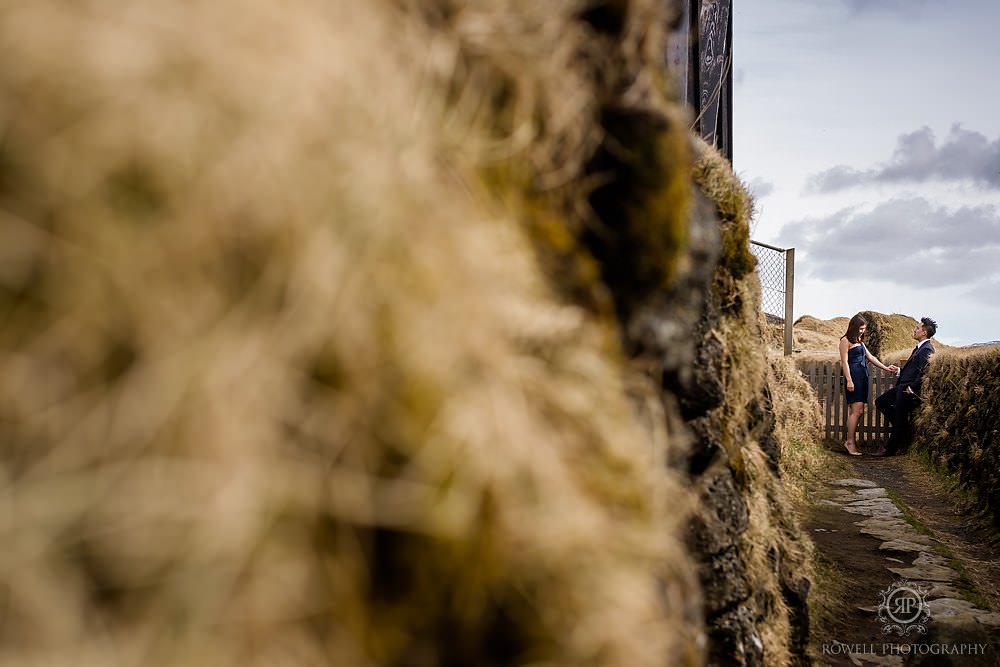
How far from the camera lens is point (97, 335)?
621 millimetres

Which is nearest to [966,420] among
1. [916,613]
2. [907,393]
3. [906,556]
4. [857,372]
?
[857,372]

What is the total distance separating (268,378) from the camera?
2.24 ft

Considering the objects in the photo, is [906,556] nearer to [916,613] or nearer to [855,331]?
[916,613]

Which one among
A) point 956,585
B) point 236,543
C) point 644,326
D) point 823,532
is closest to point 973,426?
point 823,532

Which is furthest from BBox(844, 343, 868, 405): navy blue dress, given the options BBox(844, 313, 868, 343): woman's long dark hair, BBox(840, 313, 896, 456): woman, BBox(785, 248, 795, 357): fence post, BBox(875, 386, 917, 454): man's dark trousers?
BBox(785, 248, 795, 357): fence post

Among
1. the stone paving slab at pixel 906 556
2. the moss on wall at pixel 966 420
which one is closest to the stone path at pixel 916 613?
the stone paving slab at pixel 906 556

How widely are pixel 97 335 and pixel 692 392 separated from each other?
5.71ft

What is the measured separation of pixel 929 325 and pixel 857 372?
4.74 feet

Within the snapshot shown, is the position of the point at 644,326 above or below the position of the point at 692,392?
above

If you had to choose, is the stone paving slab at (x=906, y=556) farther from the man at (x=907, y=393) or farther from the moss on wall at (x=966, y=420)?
the man at (x=907, y=393)

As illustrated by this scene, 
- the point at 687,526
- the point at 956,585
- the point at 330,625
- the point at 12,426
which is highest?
the point at 12,426

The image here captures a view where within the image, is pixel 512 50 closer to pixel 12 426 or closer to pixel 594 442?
pixel 594 442

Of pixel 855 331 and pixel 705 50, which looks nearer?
pixel 705 50

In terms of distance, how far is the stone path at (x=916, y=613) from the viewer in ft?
15.0
